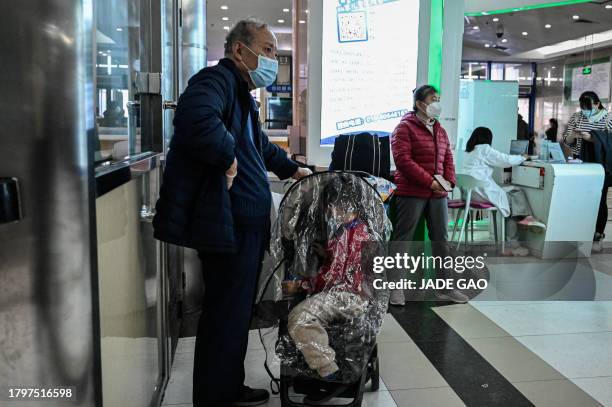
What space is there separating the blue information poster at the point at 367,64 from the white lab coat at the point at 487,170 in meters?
1.29

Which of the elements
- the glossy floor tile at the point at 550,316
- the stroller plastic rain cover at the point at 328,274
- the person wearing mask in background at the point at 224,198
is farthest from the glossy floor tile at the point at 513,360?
the person wearing mask in background at the point at 224,198

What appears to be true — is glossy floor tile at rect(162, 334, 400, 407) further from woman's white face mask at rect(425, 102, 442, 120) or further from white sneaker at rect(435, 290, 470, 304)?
woman's white face mask at rect(425, 102, 442, 120)

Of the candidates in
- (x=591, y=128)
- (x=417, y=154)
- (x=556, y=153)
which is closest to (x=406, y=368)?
(x=417, y=154)

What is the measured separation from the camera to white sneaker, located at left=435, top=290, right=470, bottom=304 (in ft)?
13.5

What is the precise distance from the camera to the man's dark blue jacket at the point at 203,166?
6.31ft

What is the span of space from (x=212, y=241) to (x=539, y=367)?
6.29 feet

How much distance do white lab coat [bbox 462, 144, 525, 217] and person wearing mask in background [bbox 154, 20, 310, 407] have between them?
351 centimetres

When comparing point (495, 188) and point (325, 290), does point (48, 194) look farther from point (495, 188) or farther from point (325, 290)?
point (495, 188)

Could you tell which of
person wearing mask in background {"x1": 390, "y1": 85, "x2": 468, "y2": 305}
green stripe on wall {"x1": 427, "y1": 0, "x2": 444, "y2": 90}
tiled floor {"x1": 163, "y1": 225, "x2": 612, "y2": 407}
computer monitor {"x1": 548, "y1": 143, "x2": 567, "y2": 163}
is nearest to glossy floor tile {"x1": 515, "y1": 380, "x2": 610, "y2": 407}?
tiled floor {"x1": 163, "y1": 225, "x2": 612, "y2": 407}

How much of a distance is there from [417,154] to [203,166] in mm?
2199

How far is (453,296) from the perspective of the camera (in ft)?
13.6

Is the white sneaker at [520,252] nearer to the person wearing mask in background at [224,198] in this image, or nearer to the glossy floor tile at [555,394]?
the glossy floor tile at [555,394]

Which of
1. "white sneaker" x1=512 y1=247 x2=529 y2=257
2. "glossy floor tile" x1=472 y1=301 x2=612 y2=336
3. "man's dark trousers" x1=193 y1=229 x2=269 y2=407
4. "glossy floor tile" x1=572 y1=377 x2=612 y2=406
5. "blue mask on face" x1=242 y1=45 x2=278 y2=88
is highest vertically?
"blue mask on face" x1=242 y1=45 x2=278 y2=88

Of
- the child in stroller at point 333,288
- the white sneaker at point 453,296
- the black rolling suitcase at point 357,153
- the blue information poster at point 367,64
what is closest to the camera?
the child in stroller at point 333,288
